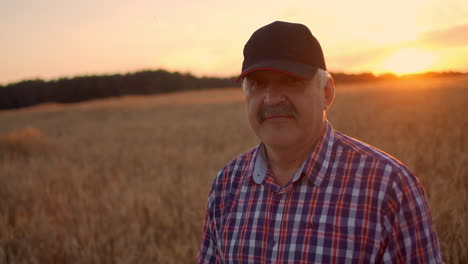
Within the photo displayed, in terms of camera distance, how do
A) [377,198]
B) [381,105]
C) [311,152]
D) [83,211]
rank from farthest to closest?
[381,105] < [83,211] < [311,152] < [377,198]

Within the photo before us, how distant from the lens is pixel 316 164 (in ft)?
5.74

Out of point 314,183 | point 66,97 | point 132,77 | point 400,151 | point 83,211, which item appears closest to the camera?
point 314,183

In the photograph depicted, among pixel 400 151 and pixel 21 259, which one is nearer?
pixel 21 259

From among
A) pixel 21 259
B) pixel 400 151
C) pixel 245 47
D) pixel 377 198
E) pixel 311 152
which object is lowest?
pixel 21 259

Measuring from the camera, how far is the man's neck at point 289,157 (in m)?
1.89

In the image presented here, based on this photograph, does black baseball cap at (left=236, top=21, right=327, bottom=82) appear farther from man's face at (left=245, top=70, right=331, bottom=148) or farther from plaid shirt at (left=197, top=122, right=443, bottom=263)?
plaid shirt at (left=197, top=122, right=443, bottom=263)

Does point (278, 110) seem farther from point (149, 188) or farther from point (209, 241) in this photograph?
point (149, 188)

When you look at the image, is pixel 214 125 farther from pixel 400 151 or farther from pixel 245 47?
pixel 245 47

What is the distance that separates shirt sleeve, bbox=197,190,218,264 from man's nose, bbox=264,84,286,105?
2.05ft

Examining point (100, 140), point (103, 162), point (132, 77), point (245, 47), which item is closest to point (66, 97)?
point (132, 77)

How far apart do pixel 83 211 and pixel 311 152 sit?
350 centimetres

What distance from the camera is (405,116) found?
808 centimetres

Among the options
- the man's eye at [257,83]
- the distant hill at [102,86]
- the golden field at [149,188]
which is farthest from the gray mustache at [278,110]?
the distant hill at [102,86]

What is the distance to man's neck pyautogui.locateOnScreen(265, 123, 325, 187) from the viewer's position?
1888mm
